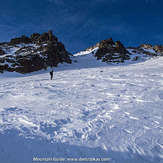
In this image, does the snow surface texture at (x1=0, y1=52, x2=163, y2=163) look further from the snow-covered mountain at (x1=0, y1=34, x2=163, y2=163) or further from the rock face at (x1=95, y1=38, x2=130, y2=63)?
the rock face at (x1=95, y1=38, x2=130, y2=63)

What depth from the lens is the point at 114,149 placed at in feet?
7.72

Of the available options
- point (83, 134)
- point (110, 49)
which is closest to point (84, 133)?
point (83, 134)

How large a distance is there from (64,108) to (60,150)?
2.09 metres

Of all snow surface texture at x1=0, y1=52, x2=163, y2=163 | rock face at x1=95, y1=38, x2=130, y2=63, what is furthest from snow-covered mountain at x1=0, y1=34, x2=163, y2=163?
rock face at x1=95, y1=38, x2=130, y2=63

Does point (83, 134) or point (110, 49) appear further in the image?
point (110, 49)

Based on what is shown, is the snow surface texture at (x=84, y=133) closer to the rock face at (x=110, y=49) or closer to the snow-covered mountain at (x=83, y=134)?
the snow-covered mountain at (x=83, y=134)

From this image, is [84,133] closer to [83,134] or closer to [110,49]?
[83,134]

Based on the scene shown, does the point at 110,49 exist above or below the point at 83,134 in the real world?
above

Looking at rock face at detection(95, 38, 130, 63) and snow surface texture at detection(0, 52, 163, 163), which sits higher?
rock face at detection(95, 38, 130, 63)

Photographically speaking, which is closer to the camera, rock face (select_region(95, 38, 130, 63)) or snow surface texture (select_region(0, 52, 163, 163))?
snow surface texture (select_region(0, 52, 163, 163))

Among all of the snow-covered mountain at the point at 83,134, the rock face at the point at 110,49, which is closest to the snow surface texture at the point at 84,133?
the snow-covered mountain at the point at 83,134

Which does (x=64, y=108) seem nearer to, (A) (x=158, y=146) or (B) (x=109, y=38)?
(A) (x=158, y=146)

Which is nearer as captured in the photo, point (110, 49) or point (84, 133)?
point (84, 133)

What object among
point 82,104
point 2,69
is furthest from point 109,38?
point 82,104
